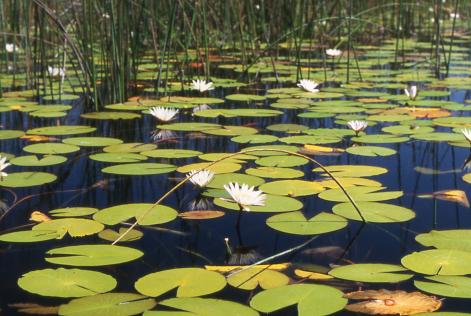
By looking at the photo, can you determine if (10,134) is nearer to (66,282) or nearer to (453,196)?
(66,282)

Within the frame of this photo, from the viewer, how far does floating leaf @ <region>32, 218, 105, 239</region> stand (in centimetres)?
155

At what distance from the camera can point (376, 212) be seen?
1.66 metres

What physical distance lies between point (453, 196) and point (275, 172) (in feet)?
1.67

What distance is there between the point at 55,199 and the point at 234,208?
51 cm

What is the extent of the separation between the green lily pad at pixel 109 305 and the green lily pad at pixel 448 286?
1.58 feet

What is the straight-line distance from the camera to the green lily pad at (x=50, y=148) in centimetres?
231

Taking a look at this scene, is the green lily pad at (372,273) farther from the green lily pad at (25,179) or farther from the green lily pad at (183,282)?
the green lily pad at (25,179)

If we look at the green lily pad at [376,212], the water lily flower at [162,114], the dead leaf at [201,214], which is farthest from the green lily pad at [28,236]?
the water lily flower at [162,114]

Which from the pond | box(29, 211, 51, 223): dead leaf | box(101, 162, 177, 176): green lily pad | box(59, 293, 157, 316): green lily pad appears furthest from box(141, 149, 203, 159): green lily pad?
box(59, 293, 157, 316): green lily pad

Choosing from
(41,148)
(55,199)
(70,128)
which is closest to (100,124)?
(70,128)

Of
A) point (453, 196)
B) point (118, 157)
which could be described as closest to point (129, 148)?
point (118, 157)

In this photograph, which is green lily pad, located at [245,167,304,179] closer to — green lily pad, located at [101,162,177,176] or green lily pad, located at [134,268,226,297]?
green lily pad, located at [101,162,177,176]

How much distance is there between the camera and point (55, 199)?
1858 millimetres

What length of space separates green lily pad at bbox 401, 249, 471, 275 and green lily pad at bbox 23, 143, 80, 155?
4.38ft
